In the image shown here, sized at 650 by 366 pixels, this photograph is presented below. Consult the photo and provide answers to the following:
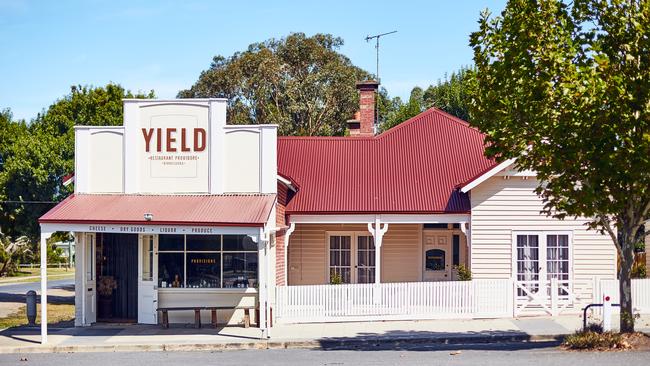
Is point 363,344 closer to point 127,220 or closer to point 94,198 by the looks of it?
point 127,220

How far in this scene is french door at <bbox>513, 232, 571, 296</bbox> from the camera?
25.3m

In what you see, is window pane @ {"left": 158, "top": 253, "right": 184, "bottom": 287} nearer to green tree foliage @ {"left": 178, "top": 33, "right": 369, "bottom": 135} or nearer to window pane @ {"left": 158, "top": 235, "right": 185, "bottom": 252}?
window pane @ {"left": 158, "top": 235, "right": 185, "bottom": 252}

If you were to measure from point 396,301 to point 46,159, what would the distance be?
69.2 feet

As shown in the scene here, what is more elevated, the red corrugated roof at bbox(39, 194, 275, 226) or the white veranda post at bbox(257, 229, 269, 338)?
the red corrugated roof at bbox(39, 194, 275, 226)

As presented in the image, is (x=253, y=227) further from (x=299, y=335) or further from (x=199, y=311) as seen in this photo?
(x=199, y=311)

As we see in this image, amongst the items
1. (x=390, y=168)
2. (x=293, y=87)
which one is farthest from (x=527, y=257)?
(x=293, y=87)

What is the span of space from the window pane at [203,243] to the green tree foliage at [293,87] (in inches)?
1370

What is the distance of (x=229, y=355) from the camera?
19.1 m

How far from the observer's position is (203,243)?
23.6m

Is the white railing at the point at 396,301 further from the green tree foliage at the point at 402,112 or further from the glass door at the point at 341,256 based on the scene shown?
the green tree foliage at the point at 402,112

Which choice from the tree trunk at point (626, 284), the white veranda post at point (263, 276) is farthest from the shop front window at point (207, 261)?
the tree trunk at point (626, 284)

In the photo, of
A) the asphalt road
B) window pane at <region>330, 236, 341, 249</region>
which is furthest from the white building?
the asphalt road

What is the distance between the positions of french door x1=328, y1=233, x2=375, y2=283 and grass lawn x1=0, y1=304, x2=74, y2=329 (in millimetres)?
8258

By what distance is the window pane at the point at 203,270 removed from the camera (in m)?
23.4
